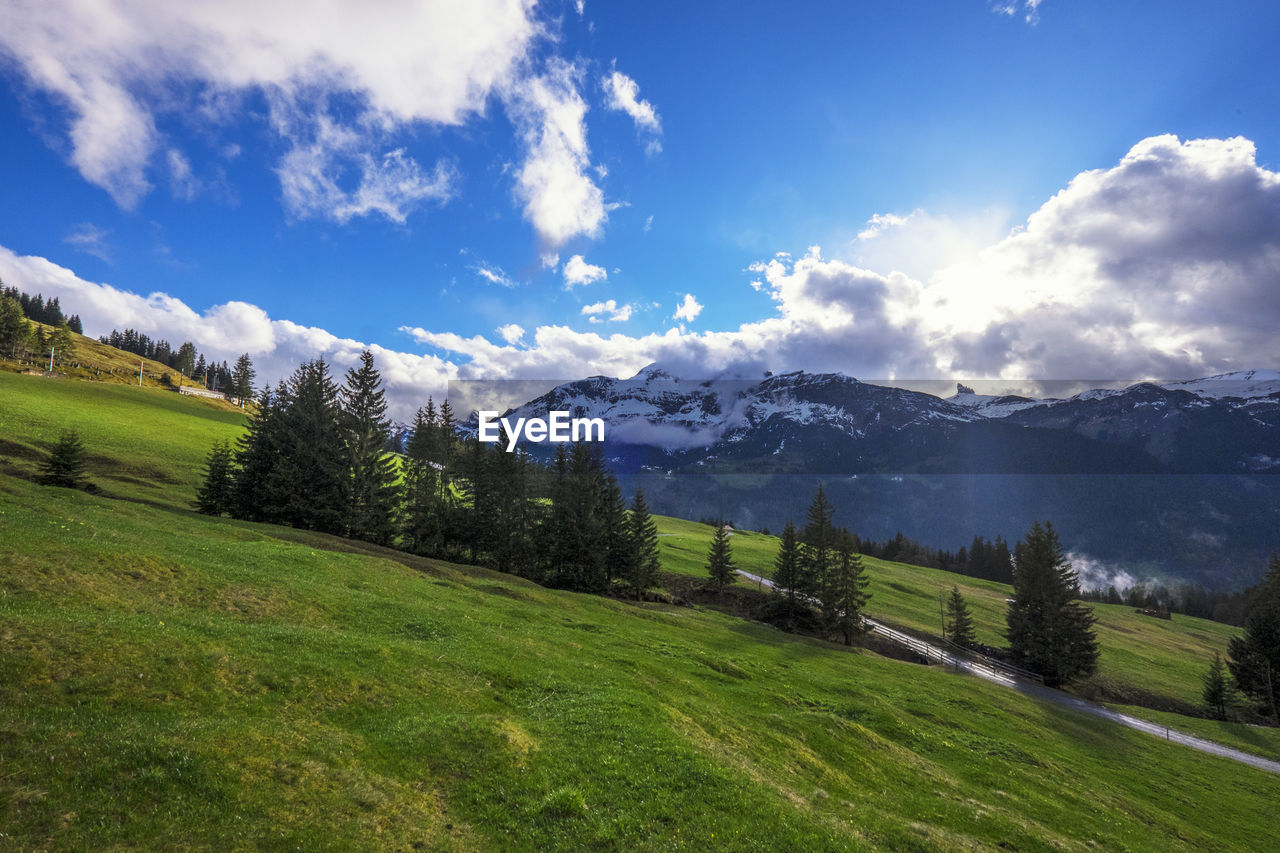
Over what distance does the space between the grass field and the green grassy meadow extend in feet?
Answer: 133

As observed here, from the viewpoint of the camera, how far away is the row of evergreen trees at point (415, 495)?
5969 centimetres

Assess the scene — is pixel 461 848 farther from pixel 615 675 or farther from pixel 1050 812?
pixel 1050 812

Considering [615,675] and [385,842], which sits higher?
[385,842]

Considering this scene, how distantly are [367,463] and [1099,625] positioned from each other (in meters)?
146

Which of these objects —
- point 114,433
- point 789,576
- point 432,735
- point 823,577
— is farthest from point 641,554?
point 114,433

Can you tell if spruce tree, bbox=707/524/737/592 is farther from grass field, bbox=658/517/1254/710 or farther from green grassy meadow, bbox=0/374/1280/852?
green grassy meadow, bbox=0/374/1280/852

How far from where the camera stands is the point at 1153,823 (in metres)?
27.0

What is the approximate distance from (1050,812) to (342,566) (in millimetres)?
41830

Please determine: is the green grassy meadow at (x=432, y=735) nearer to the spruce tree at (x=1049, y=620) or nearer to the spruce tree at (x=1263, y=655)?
the spruce tree at (x=1049, y=620)

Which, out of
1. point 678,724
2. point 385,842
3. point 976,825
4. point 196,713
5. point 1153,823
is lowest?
point 1153,823

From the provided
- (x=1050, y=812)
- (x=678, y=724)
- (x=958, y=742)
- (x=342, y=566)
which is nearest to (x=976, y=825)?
(x=1050, y=812)

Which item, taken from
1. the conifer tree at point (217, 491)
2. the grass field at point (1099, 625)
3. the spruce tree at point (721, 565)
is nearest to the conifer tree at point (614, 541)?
the spruce tree at point (721, 565)

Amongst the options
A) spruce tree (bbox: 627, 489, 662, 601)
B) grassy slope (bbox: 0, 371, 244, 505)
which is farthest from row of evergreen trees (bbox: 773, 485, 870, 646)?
grassy slope (bbox: 0, 371, 244, 505)

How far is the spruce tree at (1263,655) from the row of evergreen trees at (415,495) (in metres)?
81.2
